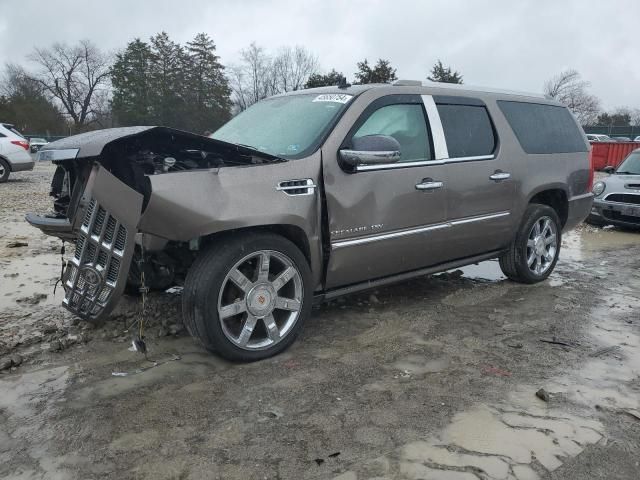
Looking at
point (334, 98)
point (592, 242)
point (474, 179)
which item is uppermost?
point (334, 98)

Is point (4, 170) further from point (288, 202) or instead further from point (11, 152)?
point (288, 202)

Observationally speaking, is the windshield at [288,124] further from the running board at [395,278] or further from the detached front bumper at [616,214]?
the detached front bumper at [616,214]

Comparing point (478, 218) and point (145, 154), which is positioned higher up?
point (145, 154)

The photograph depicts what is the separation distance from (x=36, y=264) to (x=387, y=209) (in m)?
4.08

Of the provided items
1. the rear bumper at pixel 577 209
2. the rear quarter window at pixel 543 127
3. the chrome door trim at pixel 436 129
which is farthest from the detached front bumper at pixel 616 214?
the chrome door trim at pixel 436 129

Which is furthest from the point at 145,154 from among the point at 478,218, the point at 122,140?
the point at 478,218

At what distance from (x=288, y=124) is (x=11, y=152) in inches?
506

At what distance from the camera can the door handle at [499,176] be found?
15.5 feet

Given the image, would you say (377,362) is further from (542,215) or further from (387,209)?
(542,215)

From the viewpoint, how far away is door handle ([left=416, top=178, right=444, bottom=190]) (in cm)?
410

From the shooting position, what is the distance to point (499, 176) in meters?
4.77

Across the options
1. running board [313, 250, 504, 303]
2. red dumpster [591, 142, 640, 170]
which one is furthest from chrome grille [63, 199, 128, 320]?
red dumpster [591, 142, 640, 170]

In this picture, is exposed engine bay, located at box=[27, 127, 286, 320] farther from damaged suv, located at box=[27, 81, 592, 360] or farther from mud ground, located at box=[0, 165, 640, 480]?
mud ground, located at box=[0, 165, 640, 480]

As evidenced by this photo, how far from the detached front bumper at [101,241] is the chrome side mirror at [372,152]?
1.42 m
